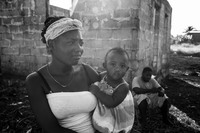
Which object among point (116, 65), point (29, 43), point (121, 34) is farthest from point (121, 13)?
point (29, 43)

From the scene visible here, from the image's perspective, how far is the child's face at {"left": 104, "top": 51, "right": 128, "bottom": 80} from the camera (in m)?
1.95

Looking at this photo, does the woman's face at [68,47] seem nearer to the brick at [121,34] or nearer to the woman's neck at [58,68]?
the woman's neck at [58,68]

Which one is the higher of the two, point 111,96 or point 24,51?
point 24,51

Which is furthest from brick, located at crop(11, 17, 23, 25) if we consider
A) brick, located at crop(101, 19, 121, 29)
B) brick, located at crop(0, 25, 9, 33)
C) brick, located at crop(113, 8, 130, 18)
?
brick, located at crop(113, 8, 130, 18)

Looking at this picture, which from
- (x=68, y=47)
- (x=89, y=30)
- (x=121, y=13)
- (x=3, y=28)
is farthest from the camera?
(x=3, y=28)

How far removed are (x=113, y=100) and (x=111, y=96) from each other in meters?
0.04

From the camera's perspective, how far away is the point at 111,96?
176 cm

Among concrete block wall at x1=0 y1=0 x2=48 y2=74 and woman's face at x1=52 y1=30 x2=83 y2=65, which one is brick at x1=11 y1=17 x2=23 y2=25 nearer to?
concrete block wall at x1=0 y1=0 x2=48 y2=74

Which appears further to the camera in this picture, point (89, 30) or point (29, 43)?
point (29, 43)

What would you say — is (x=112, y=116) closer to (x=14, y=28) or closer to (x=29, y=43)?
(x=29, y=43)

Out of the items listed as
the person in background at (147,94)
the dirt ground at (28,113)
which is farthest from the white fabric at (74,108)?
the person in background at (147,94)

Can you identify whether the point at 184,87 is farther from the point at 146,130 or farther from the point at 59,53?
the point at 59,53

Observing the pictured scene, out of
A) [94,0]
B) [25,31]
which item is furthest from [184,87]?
[25,31]

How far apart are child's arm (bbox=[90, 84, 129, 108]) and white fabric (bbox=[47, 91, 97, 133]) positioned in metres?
0.06
